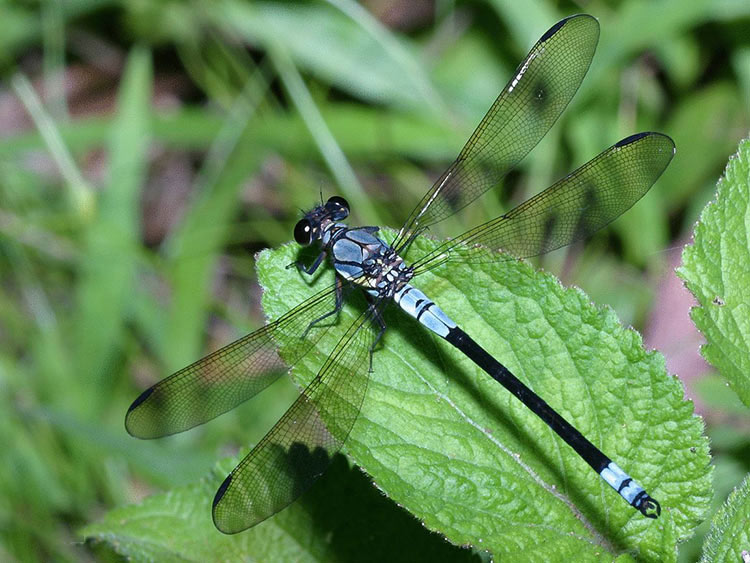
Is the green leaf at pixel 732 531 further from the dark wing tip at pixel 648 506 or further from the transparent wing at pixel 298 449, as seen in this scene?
the transparent wing at pixel 298 449

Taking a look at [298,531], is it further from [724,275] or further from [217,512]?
[724,275]

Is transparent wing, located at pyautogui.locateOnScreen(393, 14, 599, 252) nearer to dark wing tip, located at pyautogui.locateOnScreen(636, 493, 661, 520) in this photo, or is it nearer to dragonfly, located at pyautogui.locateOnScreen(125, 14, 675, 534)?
dragonfly, located at pyautogui.locateOnScreen(125, 14, 675, 534)

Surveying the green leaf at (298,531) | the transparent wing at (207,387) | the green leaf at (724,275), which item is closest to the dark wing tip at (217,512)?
the green leaf at (298,531)

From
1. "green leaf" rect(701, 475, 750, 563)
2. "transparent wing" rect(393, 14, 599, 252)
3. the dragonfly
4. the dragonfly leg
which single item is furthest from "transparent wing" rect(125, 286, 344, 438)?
"green leaf" rect(701, 475, 750, 563)

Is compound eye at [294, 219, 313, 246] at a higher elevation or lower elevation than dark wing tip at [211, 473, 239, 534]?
higher

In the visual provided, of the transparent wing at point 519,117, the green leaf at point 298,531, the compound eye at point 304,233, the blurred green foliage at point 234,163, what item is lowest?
the green leaf at point 298,531

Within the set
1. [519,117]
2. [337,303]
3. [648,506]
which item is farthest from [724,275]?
[519,117]
